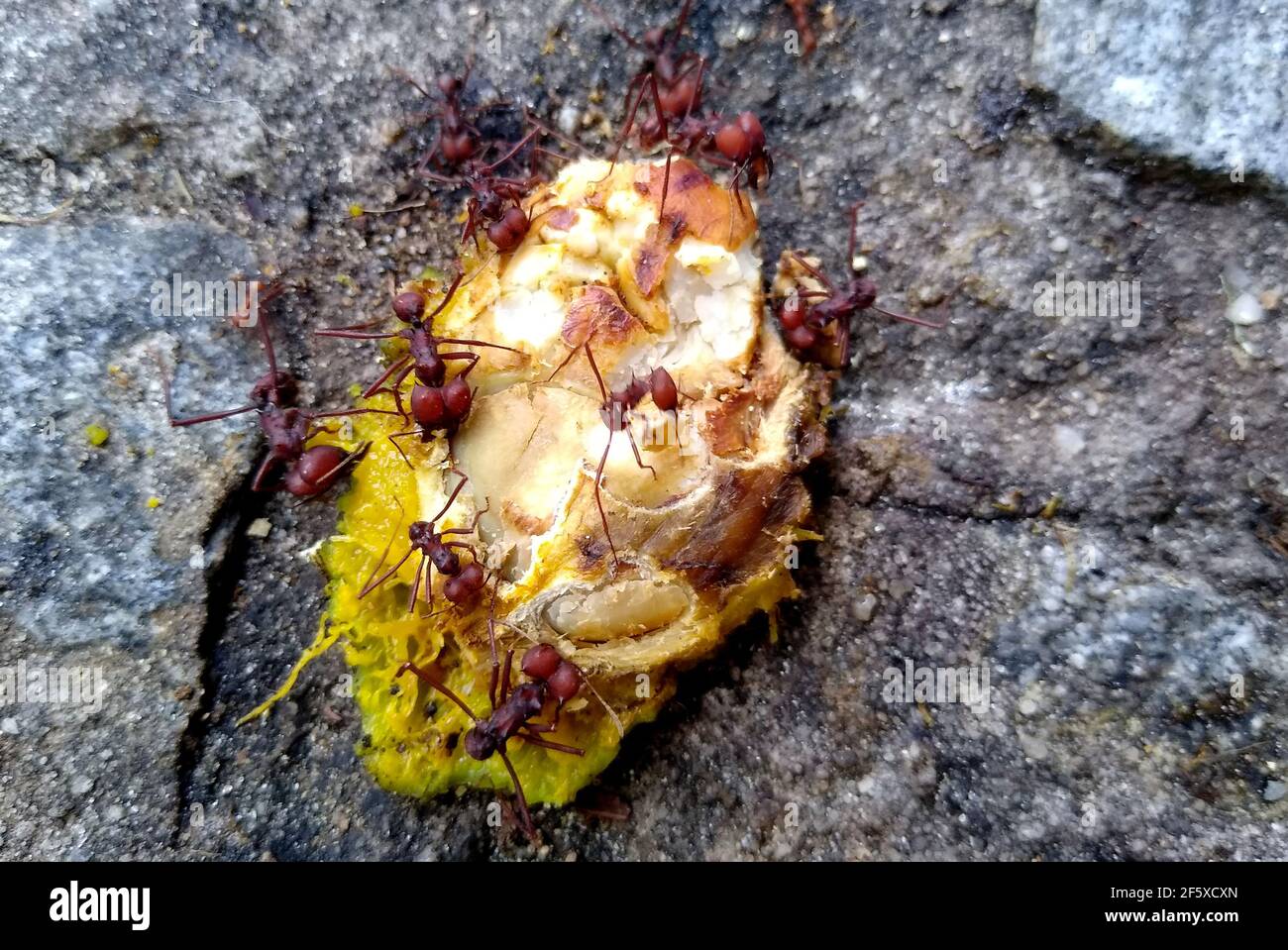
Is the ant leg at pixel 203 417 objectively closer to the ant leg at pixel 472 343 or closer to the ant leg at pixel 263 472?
the ant leg at pixel 263 472

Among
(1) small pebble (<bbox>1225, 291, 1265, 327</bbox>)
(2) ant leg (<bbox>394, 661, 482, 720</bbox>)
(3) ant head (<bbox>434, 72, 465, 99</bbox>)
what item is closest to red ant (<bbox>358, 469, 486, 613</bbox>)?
(2) ant leg (<bbox>394, 661, 482, 720</bbox>)

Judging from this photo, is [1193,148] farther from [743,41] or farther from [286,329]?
[286,329]

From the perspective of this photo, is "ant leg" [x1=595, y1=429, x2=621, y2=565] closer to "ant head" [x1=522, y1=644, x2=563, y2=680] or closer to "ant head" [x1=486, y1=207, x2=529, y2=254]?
"ant head" [x1=522, y1=644, x2=563, y2=680]

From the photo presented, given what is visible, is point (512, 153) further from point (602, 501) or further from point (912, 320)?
point (912, 320)

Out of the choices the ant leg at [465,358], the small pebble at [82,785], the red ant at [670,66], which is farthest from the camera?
the red ant at [670,66]

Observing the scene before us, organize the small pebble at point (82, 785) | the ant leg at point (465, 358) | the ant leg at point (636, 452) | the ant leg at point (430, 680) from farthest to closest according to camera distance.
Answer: the ant leg at point (430, 680), the ant leg at point (465, 358), the small pebble at point (82, 785), the ant leg at point (636, 452)

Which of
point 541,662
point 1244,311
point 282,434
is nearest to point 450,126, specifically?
point 282,434

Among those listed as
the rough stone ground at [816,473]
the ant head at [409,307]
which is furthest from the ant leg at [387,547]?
the ant head at [409,307]

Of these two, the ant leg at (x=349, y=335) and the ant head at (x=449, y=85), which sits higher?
the ant head at (x=449, y=85)

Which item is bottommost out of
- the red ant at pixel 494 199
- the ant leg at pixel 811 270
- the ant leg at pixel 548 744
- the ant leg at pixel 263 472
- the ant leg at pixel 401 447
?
the ant leg at pixel 548 744
